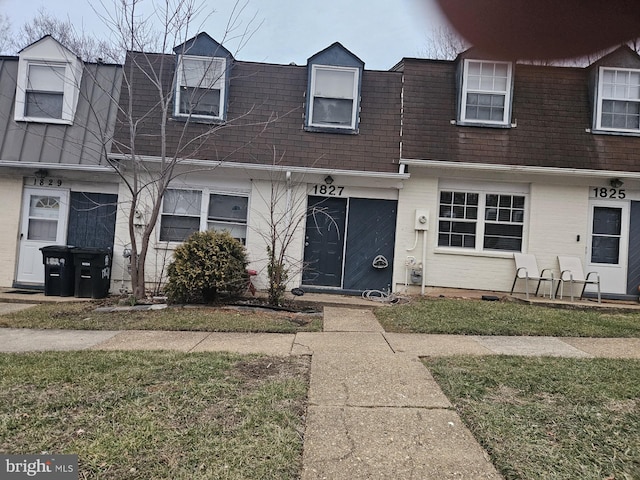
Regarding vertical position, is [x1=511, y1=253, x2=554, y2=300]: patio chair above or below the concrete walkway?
above

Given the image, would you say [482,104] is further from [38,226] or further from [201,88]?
[38,226]

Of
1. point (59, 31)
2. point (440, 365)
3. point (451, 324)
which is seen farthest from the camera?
point (59, 31)

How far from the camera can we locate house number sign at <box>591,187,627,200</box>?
31.3 feet

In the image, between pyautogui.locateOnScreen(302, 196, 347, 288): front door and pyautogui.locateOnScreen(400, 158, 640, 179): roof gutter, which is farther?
pyautogui.locateOnScreen(302, 196, 347, 288): front door

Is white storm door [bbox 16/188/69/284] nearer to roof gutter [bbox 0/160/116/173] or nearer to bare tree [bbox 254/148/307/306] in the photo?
roof gutter [bbox 0/160/116/173]

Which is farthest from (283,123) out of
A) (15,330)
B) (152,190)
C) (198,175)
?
(15,330)

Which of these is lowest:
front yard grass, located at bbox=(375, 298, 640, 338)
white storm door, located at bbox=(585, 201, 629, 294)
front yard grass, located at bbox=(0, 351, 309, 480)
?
front yard grass, located at bbox=(0, 351, 309, 480)

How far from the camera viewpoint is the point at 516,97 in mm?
9758

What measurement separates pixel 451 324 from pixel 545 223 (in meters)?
4.60

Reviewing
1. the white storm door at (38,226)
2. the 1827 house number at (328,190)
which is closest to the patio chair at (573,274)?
the 1827 house number at (328,190)

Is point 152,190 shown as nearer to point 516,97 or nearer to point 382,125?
point 382,125

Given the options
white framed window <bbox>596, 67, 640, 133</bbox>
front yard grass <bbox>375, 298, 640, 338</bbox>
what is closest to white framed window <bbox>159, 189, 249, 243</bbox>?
front yard grass <bbox>375, 298, 640, 338</bbox>

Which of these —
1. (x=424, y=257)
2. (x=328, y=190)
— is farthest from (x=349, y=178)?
(x=424, y=257)
